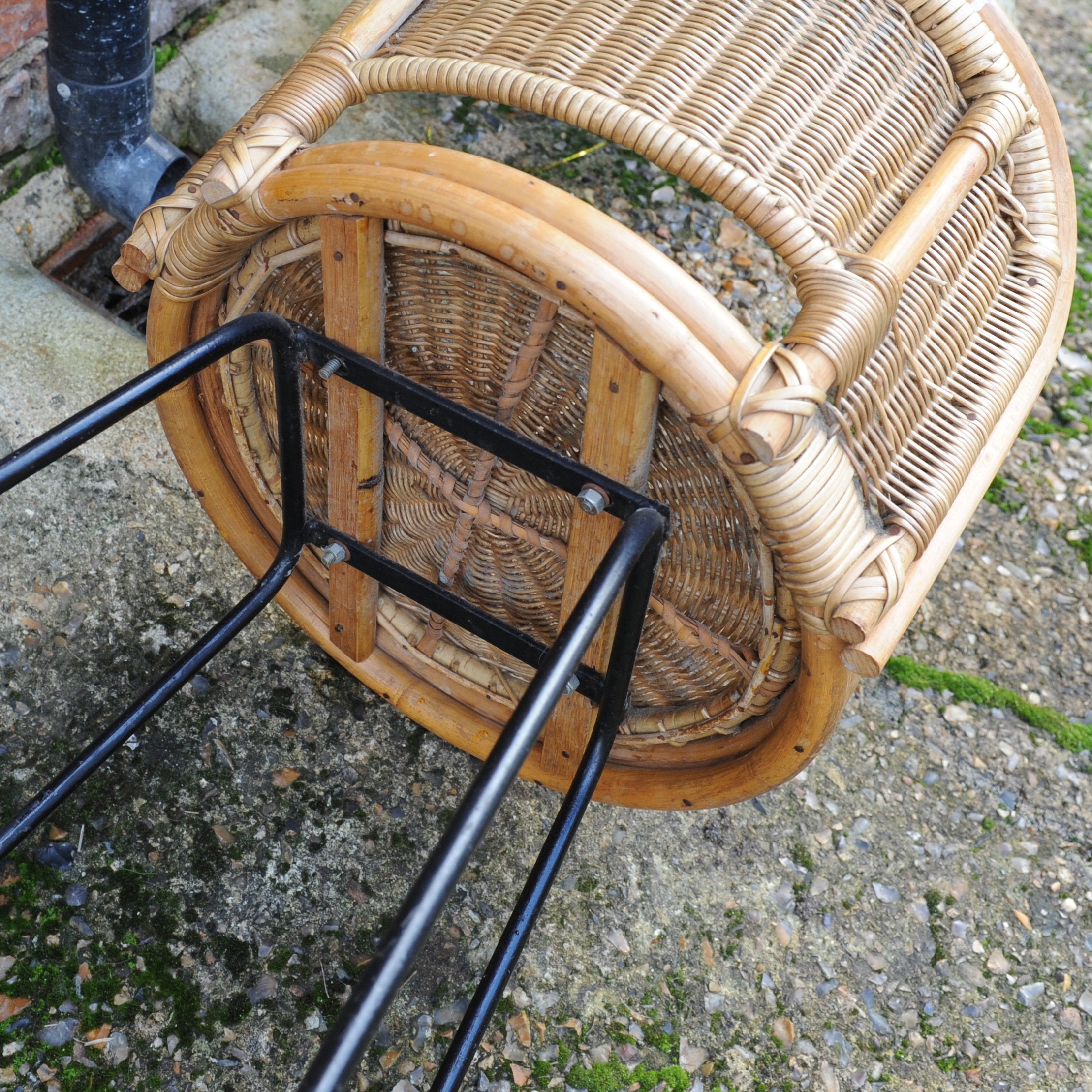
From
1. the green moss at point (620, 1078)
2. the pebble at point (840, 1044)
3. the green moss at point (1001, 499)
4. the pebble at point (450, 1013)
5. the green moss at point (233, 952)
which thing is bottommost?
the green moss at point (233, 952)

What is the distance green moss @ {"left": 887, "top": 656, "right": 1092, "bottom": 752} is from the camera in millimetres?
2191

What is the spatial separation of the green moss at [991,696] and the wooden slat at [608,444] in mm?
984

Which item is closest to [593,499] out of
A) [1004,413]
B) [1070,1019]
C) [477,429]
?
[477,429]

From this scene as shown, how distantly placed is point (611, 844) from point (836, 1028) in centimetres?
46

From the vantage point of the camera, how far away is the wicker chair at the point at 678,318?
111 cm

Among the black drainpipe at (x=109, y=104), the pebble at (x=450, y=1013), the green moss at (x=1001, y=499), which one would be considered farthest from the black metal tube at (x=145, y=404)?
the green moss at (x=1001, y=499)

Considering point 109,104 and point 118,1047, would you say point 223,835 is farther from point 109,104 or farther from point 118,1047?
point 109,104

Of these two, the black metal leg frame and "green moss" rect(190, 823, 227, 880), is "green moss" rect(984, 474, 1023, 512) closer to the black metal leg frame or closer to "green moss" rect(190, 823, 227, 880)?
the black metal leg frame

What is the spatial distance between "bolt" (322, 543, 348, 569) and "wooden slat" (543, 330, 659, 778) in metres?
0.35

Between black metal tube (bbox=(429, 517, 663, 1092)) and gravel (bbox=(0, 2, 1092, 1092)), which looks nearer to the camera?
black metal tube (bbox=(429, 517, 663, 1092))

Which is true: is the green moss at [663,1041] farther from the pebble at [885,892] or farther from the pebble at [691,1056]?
the pebble at [885,892]

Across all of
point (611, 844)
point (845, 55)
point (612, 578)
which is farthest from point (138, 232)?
point (611, 844)

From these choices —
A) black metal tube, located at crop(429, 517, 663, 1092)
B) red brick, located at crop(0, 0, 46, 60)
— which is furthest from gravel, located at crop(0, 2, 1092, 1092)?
red brick, located at crop(0, 0, 46, 60)

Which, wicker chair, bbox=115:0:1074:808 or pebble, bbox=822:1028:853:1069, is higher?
wicker chair, bbox=115:0:1074:808
